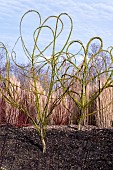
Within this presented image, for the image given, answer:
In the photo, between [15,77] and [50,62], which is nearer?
[50,62]

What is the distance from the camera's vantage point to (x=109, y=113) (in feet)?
20.6

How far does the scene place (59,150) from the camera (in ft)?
17.1

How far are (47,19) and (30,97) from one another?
1583mm

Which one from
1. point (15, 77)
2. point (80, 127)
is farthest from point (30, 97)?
point (80, 127)

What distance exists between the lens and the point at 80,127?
588 centimetres

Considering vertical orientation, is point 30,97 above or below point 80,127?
above

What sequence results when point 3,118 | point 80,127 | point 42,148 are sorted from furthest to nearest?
point 3,118, point 80,127, point 42,148

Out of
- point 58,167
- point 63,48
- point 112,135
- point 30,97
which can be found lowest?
point 58,167

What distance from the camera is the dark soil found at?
5012 millimetres

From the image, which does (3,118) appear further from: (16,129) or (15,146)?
(15,146)

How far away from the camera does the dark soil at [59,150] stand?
16.4 feet

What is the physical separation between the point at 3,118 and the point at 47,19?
2.06 meters

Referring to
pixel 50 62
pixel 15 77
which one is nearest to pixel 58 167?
pixel 50 62

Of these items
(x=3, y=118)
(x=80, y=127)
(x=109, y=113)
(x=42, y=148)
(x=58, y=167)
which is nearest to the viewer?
(x=58, y=167)
